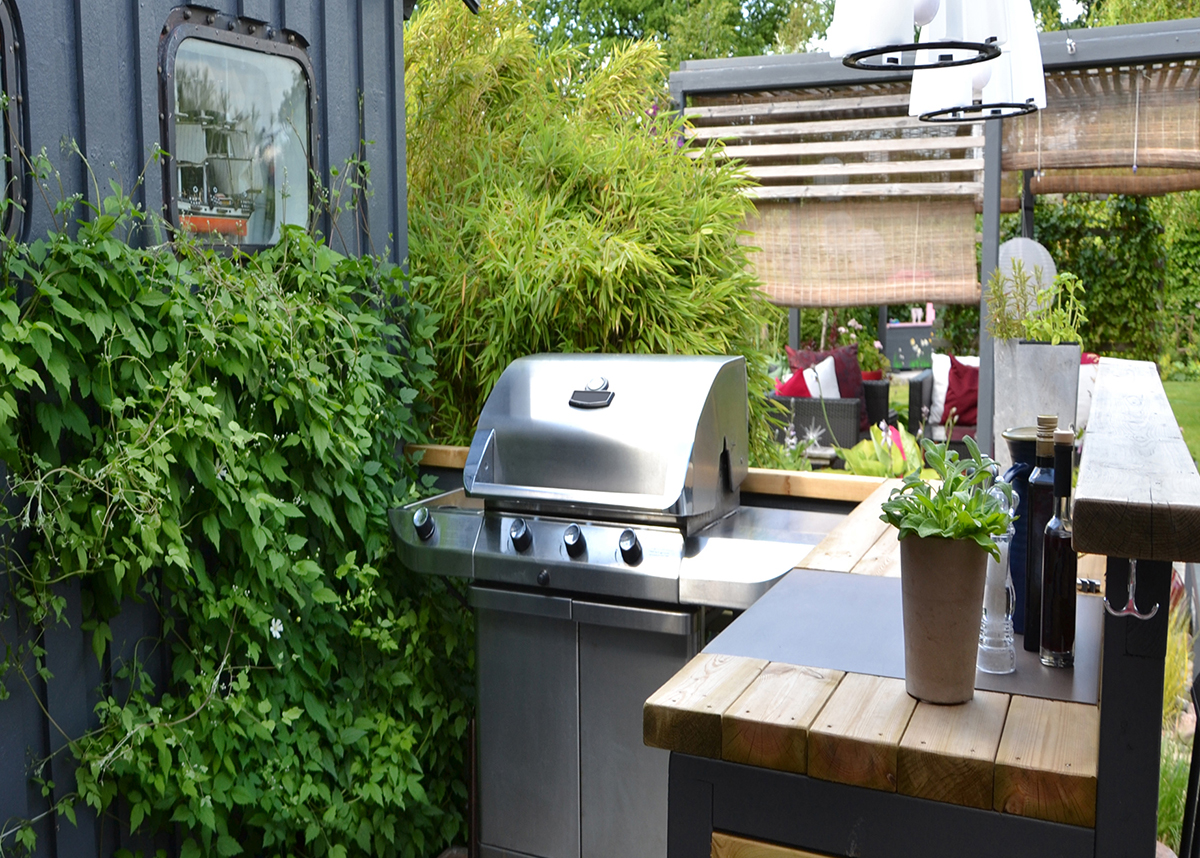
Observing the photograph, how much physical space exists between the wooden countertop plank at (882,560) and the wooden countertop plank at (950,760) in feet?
2.36

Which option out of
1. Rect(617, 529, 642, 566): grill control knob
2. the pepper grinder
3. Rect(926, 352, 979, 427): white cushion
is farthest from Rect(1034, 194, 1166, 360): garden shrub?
the pepper grinder

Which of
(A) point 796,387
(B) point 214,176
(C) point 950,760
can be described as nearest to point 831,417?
(A) point 796,387

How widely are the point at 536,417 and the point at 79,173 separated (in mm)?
1208

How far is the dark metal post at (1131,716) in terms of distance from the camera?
42.7 inches

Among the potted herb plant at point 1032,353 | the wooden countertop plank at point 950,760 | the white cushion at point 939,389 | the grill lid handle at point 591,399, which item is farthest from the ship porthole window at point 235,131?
the white cushion at point 939,389

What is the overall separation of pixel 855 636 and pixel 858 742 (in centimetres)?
41

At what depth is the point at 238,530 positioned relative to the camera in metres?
2.43

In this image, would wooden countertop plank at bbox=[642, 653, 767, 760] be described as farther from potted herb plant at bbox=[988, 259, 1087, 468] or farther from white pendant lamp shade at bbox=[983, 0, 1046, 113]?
potted herb plant at bbox=[988, 259, 1087, 468]

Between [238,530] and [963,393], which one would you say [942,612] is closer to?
[238,530]

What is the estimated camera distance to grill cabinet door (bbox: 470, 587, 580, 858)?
8.83ft

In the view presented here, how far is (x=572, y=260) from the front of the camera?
3.08 metres

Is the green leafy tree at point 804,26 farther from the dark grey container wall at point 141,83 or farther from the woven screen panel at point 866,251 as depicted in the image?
the dark grey container wall at point 141,83

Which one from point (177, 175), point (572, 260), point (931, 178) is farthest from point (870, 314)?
point (177, 175)

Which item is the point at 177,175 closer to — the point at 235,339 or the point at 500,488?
the point at 235,339
